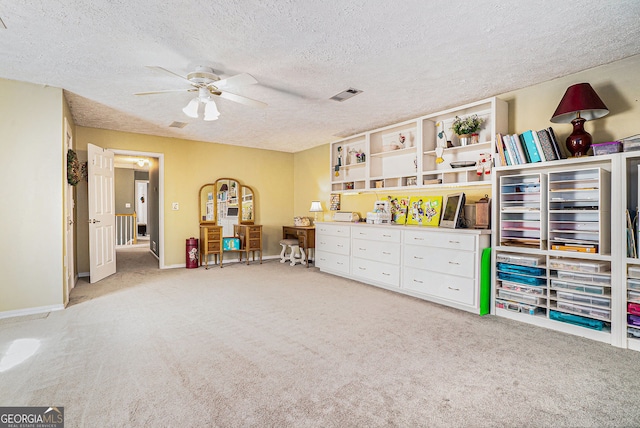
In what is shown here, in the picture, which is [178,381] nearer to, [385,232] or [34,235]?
[34,235]

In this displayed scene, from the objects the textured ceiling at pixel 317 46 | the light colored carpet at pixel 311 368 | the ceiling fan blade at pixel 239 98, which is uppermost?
the textured ceiling at pixel 317 46

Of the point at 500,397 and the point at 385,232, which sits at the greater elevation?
the point at 385,232

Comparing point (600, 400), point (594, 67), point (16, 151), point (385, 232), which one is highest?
point (594, 67)

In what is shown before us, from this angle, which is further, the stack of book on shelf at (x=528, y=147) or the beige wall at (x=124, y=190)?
the beige wall at (x=124, y=190)

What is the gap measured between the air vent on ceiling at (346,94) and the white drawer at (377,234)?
1.82 metres

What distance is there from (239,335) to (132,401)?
1077 millimetres

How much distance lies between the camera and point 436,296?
390 cm

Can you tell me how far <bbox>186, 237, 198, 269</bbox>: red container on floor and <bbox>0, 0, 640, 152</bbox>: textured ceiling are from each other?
275 cm

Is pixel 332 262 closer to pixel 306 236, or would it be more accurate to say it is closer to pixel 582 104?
pixel 306 236

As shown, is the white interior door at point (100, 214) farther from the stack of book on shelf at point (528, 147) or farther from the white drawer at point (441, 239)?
the stack of book on shelf at point (528, 147)

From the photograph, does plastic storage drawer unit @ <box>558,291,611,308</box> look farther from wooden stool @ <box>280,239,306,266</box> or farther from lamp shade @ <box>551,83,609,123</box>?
wooden stool @ <box>280,239,306,266</box>

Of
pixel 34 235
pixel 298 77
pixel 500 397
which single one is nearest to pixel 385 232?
pixel 298 77

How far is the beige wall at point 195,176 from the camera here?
5680 mm

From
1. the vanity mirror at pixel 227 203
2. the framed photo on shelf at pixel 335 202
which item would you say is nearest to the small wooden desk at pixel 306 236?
the framed photo on shelf at pixel 335 202
